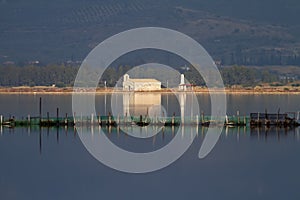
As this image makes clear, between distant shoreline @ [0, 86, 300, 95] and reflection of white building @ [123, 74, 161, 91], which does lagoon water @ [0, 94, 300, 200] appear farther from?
reflection of white building @ [123, 74, 161, 91]

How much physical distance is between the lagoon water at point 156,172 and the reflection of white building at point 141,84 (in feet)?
244

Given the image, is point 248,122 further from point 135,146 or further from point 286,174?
point 286,174

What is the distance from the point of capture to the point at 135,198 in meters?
31.1

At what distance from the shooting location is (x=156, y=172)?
36.0m

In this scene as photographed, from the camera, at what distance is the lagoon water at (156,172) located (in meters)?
32.1

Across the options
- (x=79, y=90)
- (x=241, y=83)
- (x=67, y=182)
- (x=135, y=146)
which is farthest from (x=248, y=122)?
(x=241, y=83)

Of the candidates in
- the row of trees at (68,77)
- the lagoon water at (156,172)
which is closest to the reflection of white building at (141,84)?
the row of trees at (68,77)

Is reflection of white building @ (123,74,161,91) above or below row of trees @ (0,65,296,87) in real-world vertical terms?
below

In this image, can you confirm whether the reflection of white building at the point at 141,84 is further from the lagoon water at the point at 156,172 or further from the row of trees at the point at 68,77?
the lagoon water at the point at 156,172

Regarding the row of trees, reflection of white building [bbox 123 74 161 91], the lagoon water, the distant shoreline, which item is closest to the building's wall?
reflection of white building [bbox 123 74 161 91]

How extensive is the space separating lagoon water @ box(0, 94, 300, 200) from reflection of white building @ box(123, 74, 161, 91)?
7442cm

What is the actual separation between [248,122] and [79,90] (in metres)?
69.4

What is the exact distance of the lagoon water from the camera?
32094mm

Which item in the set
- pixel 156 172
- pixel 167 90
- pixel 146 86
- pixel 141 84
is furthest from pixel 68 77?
pixel 156 172
